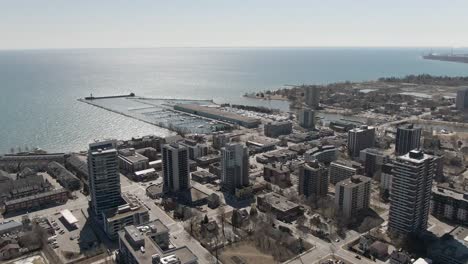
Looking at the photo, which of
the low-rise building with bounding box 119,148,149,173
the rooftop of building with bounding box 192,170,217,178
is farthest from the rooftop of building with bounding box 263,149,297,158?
the low-rise building with bounding box 119,148,149,173

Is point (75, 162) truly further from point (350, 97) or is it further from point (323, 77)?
point (323, 77)

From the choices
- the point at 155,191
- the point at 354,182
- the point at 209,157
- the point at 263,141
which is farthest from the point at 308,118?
the point at 155,191

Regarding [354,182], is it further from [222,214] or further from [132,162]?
[132,162]

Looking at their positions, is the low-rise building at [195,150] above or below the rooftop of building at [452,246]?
above

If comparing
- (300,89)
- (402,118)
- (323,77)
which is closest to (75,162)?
(402,118)

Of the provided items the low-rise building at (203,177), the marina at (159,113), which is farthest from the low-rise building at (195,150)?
the marina at (159,113)

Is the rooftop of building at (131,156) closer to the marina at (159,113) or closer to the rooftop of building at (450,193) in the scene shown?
the marina at (159,113)
